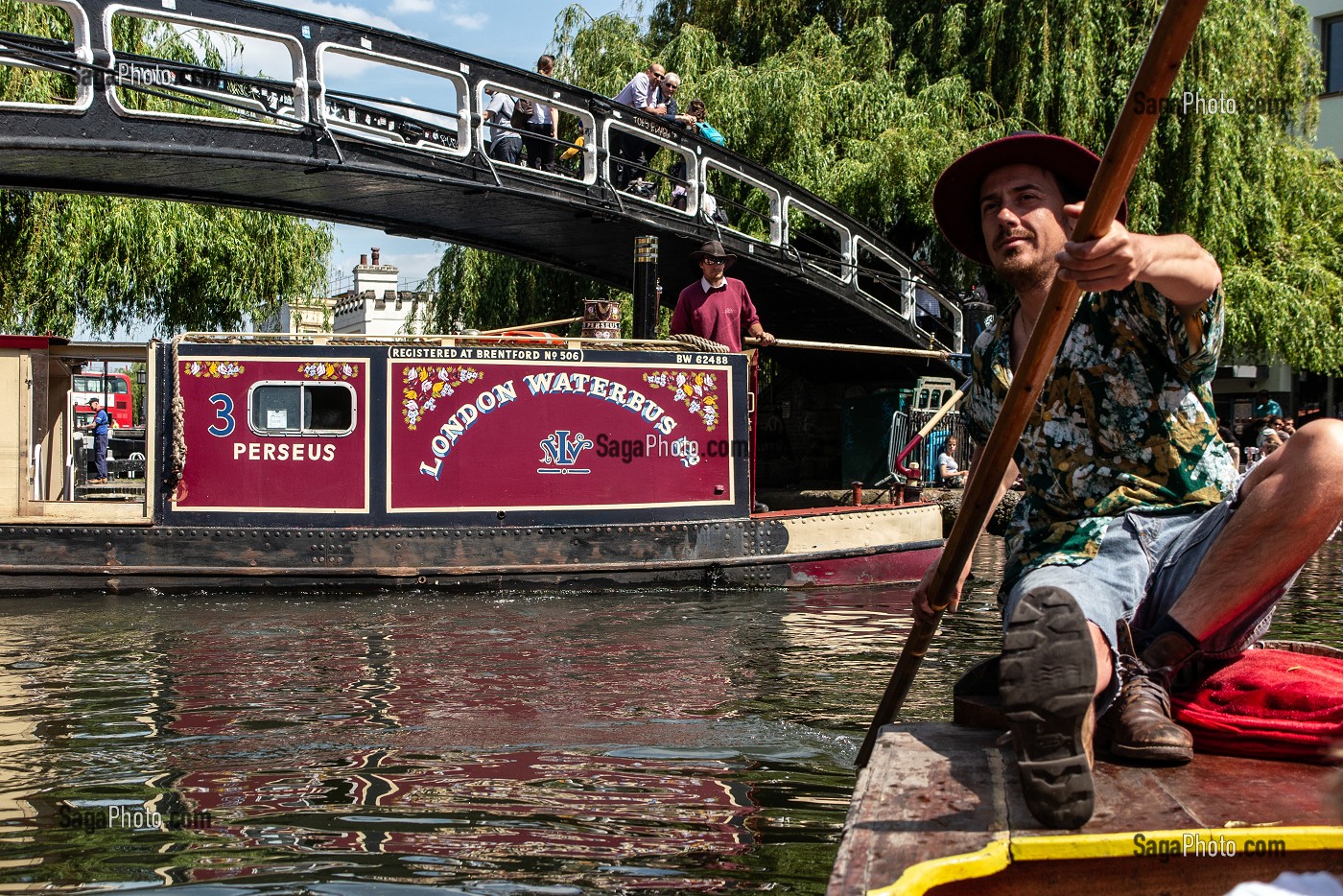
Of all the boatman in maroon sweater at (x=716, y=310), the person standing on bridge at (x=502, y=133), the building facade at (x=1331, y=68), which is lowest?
the boatman in maroon sweater at (x=716, y=310)

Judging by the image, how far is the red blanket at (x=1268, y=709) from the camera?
263 cm

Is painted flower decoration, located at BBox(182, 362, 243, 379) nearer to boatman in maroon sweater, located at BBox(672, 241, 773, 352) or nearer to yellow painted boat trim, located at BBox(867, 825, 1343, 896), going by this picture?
boatman in maroon sweater, located at BBox(672, 241, 773, 352)

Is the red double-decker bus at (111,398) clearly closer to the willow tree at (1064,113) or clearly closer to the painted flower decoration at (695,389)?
the willow tree at (1064,113)

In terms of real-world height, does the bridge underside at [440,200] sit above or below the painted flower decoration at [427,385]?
above

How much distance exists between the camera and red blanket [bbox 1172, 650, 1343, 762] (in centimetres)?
263

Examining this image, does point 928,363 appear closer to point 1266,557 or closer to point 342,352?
point 342,352

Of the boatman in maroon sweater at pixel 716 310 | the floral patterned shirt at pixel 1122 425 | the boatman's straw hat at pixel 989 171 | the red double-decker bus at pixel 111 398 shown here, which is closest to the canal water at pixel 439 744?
the floral patterned shirt at pixel 1122 425

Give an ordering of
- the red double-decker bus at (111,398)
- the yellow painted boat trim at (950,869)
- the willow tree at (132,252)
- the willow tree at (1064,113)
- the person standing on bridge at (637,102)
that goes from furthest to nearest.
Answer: the red double-decker bus at (111,398)
the willow tree at (1064,113)
the willow tree at (132,252)
the person standing on bridge at (637,102)
the yellow painted boat trim at (950,869)

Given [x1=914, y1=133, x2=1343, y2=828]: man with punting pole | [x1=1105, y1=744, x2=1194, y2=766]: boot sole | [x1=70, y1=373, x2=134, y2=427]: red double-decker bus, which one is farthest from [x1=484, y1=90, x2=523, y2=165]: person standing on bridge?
[x1=70, y1=373, x2=134, y2=427]: red double-decker bus

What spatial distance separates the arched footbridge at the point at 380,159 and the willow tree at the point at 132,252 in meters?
0.61

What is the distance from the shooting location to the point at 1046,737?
2.34 m

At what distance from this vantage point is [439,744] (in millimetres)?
5148

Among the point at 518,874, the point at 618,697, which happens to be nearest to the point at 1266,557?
the point at 518,874

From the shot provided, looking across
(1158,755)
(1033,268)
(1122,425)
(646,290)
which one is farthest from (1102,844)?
(646,290)
